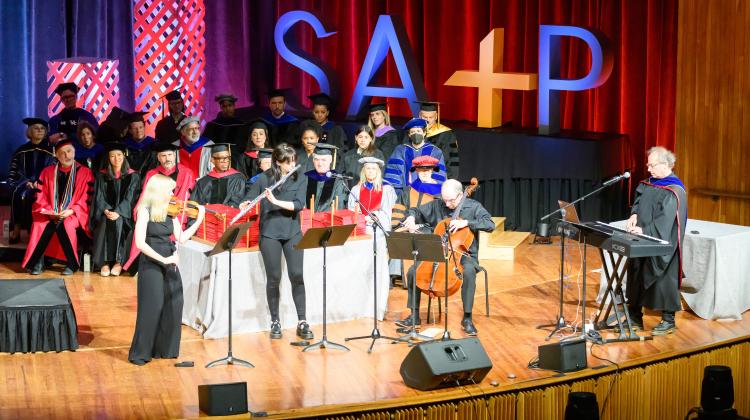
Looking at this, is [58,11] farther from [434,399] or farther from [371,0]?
[434,399]

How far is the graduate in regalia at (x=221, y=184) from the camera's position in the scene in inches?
400

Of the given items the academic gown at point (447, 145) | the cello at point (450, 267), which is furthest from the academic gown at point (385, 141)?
the cello at point (450, 267)

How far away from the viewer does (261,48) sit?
16188 mm

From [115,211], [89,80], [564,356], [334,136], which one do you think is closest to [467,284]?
[564,356]

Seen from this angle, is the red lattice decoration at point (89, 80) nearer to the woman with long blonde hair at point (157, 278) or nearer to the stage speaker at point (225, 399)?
the woman with long blonde hair at point (157, 278)

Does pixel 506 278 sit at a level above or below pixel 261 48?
below

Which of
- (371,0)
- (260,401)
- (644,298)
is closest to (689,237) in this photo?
(644,298)

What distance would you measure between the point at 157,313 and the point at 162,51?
7.79 m

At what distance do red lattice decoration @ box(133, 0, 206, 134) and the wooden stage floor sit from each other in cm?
533

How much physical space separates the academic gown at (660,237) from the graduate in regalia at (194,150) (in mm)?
4727

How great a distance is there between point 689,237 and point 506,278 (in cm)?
196

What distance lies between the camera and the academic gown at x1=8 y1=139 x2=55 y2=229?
11859mm

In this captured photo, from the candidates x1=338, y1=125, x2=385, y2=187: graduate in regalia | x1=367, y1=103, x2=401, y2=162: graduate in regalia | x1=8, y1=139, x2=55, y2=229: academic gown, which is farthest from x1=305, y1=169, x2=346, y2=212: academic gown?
x1=8, y1=139, x2=55, y2=229: academic gown

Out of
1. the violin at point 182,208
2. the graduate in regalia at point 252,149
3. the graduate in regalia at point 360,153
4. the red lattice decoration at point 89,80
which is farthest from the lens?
the red lattice decoration at point 89,80
